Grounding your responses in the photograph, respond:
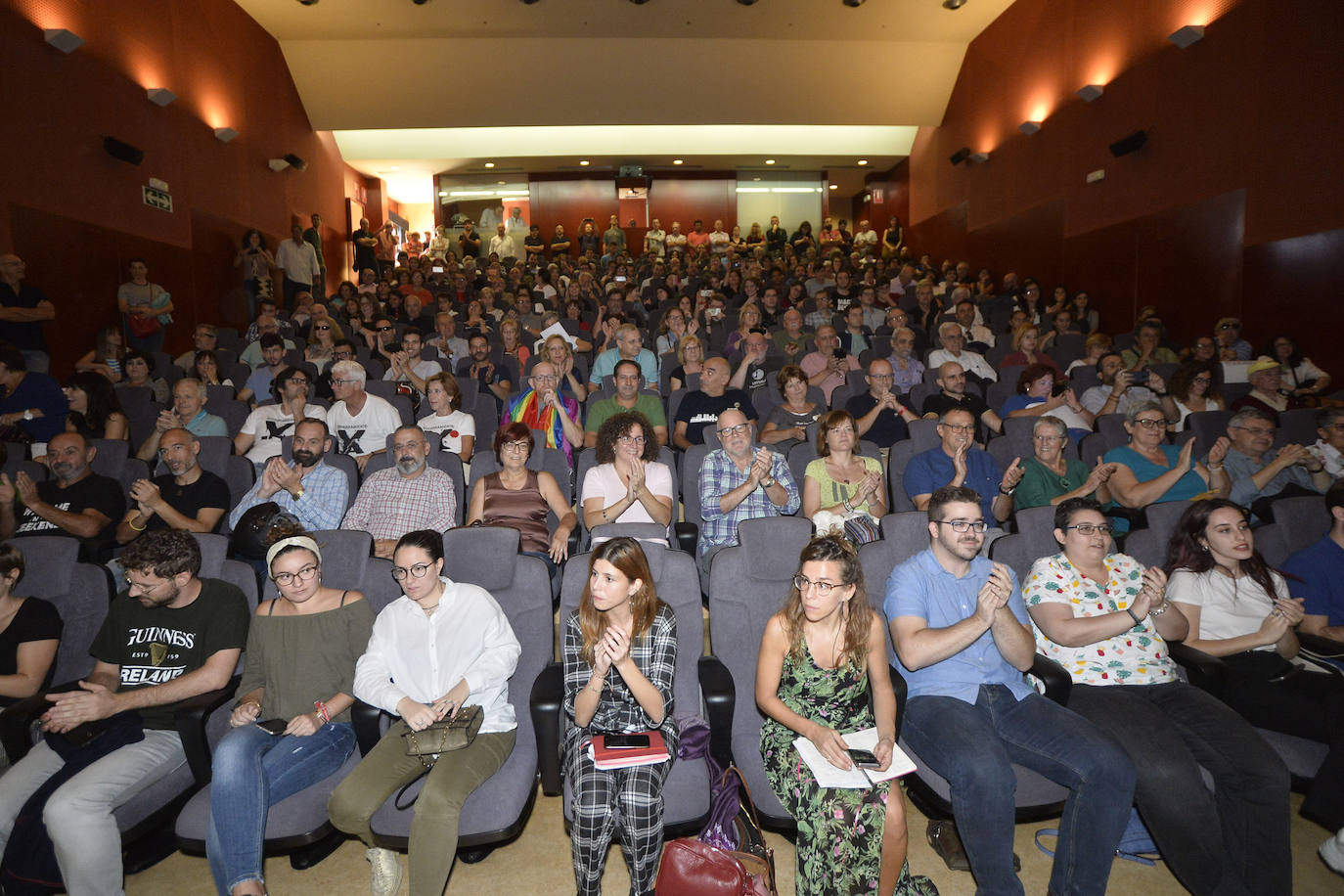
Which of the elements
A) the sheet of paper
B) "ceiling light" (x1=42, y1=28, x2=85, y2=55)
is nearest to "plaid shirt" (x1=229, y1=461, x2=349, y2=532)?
the sheet of paper

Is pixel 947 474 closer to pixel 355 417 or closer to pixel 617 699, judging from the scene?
pixel 617 699

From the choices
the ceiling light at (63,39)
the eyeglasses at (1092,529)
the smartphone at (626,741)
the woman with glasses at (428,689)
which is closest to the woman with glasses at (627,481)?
→ the woman with glasses at (428,689)

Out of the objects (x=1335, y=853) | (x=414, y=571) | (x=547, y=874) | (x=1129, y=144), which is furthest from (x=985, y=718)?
(x=1129, y=144)

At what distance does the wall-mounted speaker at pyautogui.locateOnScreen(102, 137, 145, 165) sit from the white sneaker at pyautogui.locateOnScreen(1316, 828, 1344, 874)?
9222 millimetres

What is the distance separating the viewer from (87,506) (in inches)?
135

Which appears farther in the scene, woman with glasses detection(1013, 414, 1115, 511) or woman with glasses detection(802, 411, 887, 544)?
woman with glasses detection(1013, 414, 1115, 511)

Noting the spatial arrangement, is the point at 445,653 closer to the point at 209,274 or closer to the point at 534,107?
the point at 209,274

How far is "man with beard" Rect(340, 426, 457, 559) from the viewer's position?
11.1 ft

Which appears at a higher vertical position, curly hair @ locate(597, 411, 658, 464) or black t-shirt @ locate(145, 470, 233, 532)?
curly hair @ locate(597, 411, 658, 464)

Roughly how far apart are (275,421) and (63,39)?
459 cm

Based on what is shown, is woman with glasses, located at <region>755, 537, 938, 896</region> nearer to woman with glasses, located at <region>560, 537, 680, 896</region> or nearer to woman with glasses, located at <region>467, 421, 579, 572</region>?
woman with glasses, located at <region>560, 537, 680, 896</region>

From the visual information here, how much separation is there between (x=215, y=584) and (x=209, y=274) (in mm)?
7630

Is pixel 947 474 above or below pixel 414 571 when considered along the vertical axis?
above

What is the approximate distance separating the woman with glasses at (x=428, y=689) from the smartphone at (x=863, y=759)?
0.98 metres
